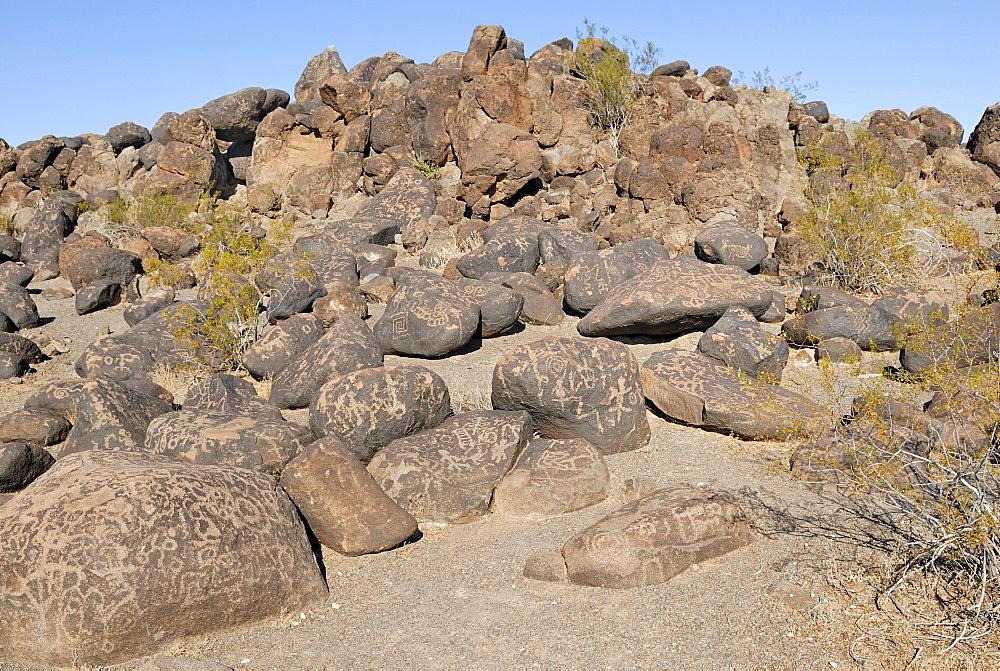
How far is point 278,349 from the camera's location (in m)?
12.0

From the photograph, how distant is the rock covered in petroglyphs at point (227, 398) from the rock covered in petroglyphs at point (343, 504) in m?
2.08

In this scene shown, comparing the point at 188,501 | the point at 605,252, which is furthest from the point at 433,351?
the point at 188,501

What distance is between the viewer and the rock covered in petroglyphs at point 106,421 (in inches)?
358

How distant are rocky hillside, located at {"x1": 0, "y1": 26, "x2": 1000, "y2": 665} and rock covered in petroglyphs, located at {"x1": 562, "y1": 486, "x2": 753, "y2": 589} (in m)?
0.03

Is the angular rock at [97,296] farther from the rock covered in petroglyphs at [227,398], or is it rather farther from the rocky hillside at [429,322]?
the rock covered in petroglyphs at [227,398]

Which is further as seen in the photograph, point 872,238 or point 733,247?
point 733,247

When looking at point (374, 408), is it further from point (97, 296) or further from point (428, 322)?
point (97, 296)

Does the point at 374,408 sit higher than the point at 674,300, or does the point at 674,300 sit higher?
the point at 674,300

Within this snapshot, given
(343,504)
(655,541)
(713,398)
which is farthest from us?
(713,398)

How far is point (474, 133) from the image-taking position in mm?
21375

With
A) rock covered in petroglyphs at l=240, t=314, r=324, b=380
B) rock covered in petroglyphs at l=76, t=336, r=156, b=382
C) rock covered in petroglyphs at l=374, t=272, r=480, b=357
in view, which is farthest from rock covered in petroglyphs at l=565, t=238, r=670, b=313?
rock covered in petroglyphs at l=76, t=336, r=156, b=382

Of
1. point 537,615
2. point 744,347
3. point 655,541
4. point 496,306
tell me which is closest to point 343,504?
point 537,615

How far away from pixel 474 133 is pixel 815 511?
1608cm

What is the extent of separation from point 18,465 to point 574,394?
592 centimetres
